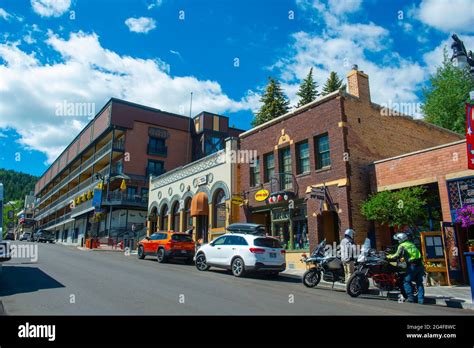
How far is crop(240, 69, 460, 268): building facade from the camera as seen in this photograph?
16531 mm

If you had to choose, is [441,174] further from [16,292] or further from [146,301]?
[16,292]

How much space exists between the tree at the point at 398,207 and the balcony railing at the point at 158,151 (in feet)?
106

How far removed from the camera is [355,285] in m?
9.88

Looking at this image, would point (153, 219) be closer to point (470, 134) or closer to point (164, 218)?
point (164, 218)

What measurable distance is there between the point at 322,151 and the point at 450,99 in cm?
1671

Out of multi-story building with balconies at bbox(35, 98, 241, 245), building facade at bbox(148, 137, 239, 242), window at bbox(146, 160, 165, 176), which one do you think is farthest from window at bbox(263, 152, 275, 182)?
window at bbox(146, 160, 165, 176)

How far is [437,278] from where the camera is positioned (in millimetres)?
12195

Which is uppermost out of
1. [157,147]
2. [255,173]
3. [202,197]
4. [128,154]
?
[157,147]

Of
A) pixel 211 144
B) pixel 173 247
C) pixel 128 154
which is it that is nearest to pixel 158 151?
pixel 128 154

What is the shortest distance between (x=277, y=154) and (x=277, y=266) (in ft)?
26.5

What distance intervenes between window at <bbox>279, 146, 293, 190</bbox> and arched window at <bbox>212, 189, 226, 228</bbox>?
16.5ft

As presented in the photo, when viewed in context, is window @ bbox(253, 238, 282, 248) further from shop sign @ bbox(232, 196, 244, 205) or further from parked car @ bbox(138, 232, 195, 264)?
shop sign @ bbox(232, 196, 244, 205)

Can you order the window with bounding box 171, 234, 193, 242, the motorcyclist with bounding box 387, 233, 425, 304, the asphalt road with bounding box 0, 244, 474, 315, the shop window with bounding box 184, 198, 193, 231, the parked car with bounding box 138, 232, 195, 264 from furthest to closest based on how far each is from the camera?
the shop window with bounding box 184, 198, 193, 231 < the window with bounding box 171, 234, 193, 242 < the parked car with bounding box 138, 232, 195, 264 < the motorcyclist with bounding box 387, 233, 425, 304 < the asphalt road with bounding box 0, 244, 474, 315

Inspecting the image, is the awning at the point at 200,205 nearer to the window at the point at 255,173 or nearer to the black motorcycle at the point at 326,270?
the window at the point at 255,173
